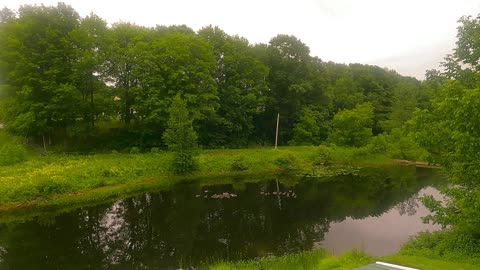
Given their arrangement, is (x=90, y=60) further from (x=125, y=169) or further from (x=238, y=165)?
(x=238, y=165)

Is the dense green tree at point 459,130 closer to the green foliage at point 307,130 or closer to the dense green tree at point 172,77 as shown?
the dense green tree at point 172,77

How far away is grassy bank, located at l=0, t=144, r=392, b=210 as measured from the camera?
2583 centimetres

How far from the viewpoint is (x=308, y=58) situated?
54.8 metres

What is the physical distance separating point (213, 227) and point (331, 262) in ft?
30.5

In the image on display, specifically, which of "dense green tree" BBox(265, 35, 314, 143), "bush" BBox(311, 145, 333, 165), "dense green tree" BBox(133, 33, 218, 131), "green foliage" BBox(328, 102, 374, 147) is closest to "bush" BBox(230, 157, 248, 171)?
"dense green tree" BBox(133, 33, 218, 131)

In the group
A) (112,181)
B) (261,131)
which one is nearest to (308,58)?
(261,131)

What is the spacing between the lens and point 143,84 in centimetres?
3975

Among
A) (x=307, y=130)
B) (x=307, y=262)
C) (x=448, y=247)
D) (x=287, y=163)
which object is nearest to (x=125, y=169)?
(x=287, y=163)

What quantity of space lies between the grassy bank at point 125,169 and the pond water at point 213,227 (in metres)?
2.60

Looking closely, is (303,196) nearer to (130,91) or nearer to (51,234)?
(51,234)

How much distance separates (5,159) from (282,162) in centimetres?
2761

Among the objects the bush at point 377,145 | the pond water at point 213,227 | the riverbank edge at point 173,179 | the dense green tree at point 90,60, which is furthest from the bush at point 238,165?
the bush at point 377,145

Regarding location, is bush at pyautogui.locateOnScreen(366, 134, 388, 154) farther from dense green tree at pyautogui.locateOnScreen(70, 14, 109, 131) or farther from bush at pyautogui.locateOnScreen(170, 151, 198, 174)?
dense green tree at pyautogui.locateOnScreen(70, 14, 109, 131)

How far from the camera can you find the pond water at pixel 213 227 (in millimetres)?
17422
